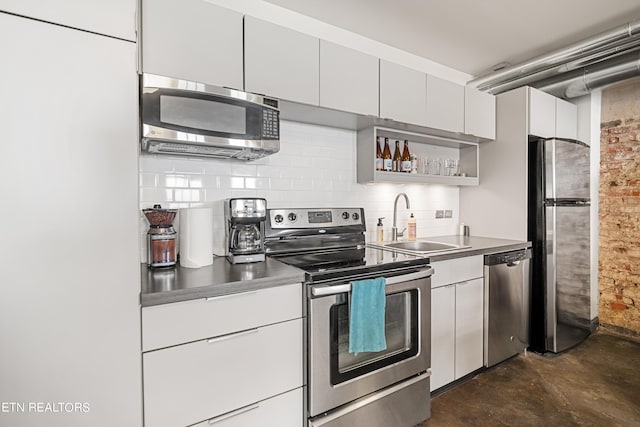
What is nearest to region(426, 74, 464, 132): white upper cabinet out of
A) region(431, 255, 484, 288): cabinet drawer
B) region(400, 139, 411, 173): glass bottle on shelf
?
region(400, 139, 411, 173): glass bottle on shelf

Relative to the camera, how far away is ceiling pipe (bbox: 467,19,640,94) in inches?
91.7

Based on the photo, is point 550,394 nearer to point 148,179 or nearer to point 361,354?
point 361,354

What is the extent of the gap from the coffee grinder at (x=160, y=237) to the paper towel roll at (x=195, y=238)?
0.18 ft

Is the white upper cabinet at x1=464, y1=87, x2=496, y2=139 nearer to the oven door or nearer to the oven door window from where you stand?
the oven door

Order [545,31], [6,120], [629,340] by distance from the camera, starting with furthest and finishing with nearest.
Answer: [629,340] → [545,31] → [6,120]

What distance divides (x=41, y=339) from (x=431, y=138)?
2716 millimetres

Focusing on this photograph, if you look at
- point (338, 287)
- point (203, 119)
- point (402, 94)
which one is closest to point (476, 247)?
point (402, 94)

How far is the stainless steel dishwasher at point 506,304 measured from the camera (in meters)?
2.41

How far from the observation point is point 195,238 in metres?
1.64

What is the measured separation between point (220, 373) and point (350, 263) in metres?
0.82

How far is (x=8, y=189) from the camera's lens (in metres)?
0.96

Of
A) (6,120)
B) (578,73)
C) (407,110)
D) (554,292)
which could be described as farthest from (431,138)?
(6,120)

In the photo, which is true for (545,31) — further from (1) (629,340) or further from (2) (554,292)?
(1) (629,340)

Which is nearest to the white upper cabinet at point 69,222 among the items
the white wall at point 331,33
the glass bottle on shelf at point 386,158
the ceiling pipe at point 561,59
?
the white wall at point 331,33
